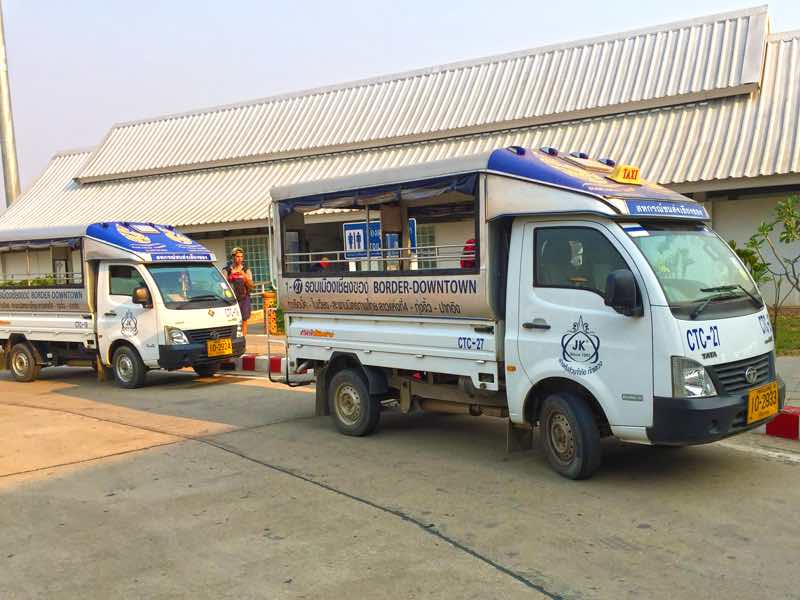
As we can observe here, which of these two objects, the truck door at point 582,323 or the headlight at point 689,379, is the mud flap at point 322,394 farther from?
the headlight at point 689,379

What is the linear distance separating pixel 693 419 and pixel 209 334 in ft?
27.6

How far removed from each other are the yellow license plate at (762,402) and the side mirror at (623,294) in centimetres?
109

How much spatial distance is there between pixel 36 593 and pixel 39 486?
240 cm

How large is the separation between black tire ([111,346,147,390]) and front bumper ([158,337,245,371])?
0.48 m

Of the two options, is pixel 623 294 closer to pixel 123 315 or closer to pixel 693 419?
pixel 693 419

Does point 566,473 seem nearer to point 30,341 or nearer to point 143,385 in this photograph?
point 143,385

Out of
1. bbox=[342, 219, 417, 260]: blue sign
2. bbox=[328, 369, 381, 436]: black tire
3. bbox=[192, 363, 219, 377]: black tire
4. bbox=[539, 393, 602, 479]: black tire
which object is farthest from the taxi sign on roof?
bbox=[192, 363, 219, 377]: black tire

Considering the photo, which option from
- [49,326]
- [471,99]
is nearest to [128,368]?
[49,326]

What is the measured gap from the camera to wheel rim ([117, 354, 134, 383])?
39.2 feet

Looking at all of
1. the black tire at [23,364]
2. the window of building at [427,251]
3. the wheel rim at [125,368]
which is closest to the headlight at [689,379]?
the window of building at [427,251]

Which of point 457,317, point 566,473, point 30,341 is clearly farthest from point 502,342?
point 30,341

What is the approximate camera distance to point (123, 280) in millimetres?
12047

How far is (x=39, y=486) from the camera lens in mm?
6488

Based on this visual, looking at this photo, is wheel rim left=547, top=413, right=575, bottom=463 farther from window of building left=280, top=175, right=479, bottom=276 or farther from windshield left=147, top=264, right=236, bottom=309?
windshield left=147, top=264, right=236, bottom=309
